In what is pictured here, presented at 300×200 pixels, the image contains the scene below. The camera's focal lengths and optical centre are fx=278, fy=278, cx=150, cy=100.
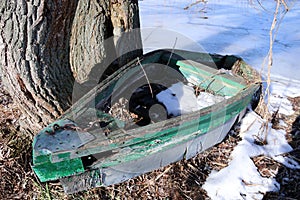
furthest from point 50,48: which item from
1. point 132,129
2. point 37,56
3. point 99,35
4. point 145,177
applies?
point 145,177

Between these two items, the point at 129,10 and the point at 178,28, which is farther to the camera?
the point at 178,28

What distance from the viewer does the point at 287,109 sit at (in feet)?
8.61

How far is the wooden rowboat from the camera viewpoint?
1491 mm

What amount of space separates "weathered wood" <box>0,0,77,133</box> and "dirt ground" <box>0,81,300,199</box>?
0.22m

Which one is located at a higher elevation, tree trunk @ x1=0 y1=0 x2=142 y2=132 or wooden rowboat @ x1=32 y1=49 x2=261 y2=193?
tree trunk @ x1=0 y1=0 x2=142 y2=132

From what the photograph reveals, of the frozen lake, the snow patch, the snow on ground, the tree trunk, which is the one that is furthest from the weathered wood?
the frozen lake

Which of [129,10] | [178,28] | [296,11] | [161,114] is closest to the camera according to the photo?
[129,10]

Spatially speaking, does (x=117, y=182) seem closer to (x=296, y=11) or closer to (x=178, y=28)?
(x=178, y=28)

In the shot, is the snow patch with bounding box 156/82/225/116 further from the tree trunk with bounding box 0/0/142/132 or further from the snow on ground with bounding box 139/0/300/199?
the tree trunk with bounding box 0/0/142/132

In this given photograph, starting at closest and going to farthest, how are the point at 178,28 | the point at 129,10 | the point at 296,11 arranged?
1. the point at 129,10
2. the point at 178,28
3. the point at 296,11

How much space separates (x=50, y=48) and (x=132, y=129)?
751 mm

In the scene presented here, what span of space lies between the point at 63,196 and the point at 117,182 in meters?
0.37

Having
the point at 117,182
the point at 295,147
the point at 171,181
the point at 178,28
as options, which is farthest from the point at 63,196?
the point at 178,28

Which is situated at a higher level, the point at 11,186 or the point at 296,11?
the point at 296,11
